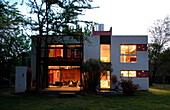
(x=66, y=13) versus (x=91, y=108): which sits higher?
(x=66, y=13)

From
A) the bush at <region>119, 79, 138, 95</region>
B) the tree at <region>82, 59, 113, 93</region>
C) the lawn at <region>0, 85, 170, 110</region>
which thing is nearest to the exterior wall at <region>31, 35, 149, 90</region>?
the tree at <region>82, 59, 113, 93</region>

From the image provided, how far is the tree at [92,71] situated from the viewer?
15.6 meters

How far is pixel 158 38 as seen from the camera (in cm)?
2991

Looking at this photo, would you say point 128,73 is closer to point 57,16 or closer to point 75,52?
point 75,52

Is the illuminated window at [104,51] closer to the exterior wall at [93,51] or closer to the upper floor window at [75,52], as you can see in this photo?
the exterior wall at [93,51]

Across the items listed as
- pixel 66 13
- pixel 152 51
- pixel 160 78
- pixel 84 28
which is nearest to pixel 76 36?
pixel 84 28

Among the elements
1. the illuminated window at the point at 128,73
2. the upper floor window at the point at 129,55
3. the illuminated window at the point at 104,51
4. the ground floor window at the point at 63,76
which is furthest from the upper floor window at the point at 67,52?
the illuminated window at the point at 128,73

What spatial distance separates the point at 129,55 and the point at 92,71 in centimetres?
588

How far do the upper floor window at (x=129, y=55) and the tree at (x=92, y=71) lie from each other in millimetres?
3770

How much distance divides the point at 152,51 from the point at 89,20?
741 inches

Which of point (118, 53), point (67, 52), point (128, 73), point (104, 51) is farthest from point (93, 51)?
point (128, 73)

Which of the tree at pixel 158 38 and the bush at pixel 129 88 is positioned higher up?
the tree at pixel 158 38

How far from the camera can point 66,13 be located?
14.9 meters

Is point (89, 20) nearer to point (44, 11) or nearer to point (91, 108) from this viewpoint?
point (44, 11)
